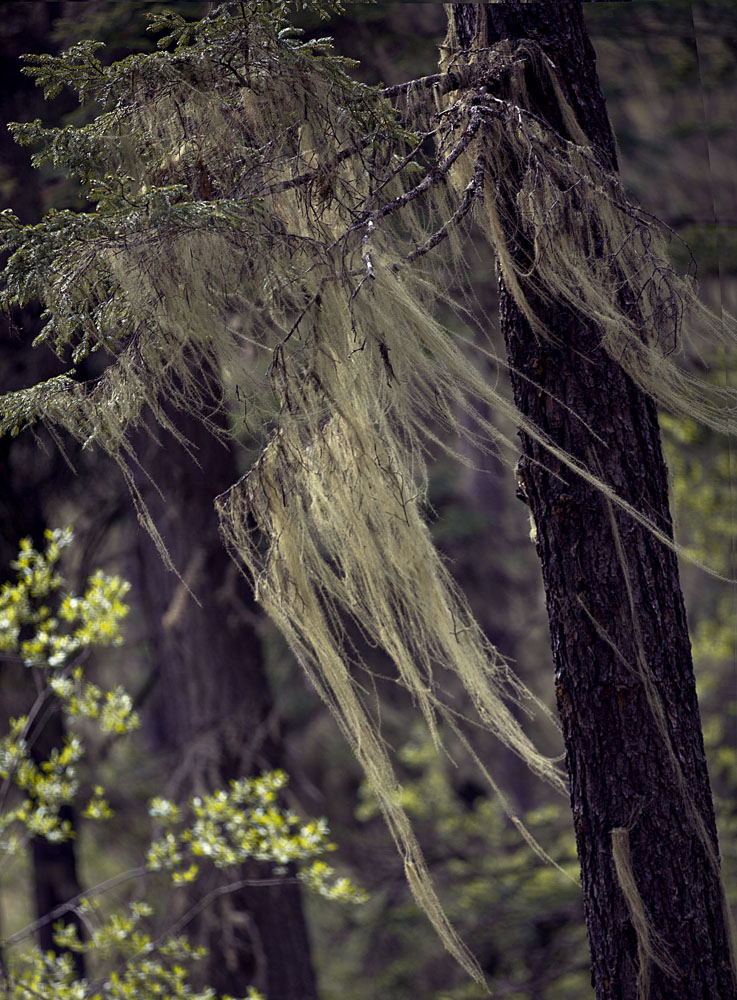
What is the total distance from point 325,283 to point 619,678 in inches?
36.2

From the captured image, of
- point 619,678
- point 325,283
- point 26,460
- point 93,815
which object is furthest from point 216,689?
point 325,283

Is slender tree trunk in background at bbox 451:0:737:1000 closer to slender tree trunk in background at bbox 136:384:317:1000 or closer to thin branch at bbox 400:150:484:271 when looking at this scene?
thin branch at bbox 400:150:484:271

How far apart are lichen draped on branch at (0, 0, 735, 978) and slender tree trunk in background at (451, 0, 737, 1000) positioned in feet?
0.22

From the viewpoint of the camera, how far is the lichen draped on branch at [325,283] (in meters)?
1.78

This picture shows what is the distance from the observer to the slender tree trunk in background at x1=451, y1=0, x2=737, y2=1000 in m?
1.87

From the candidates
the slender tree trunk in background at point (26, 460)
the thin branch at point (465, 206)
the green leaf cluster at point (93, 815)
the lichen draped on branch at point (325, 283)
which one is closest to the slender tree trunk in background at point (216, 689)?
the slender tree trunk in background at point (26, 460)

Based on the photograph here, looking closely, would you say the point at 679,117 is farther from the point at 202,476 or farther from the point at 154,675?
the point at 154,675

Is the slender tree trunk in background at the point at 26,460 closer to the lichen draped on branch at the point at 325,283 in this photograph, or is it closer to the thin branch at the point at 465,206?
the lichen draped on branch at the point at 325,283

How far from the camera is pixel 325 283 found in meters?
1.74

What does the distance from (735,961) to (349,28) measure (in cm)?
337

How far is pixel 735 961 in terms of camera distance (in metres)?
1.94

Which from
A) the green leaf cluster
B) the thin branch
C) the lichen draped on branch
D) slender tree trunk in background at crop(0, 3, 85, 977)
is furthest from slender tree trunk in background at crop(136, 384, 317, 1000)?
the thin branch

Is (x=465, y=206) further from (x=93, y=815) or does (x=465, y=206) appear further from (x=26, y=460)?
(x=26, y=460)

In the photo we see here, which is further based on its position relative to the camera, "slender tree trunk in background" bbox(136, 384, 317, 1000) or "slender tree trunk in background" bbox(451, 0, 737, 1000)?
"slender tree trunk in background" bbox(136, 384, 317, 1000)
